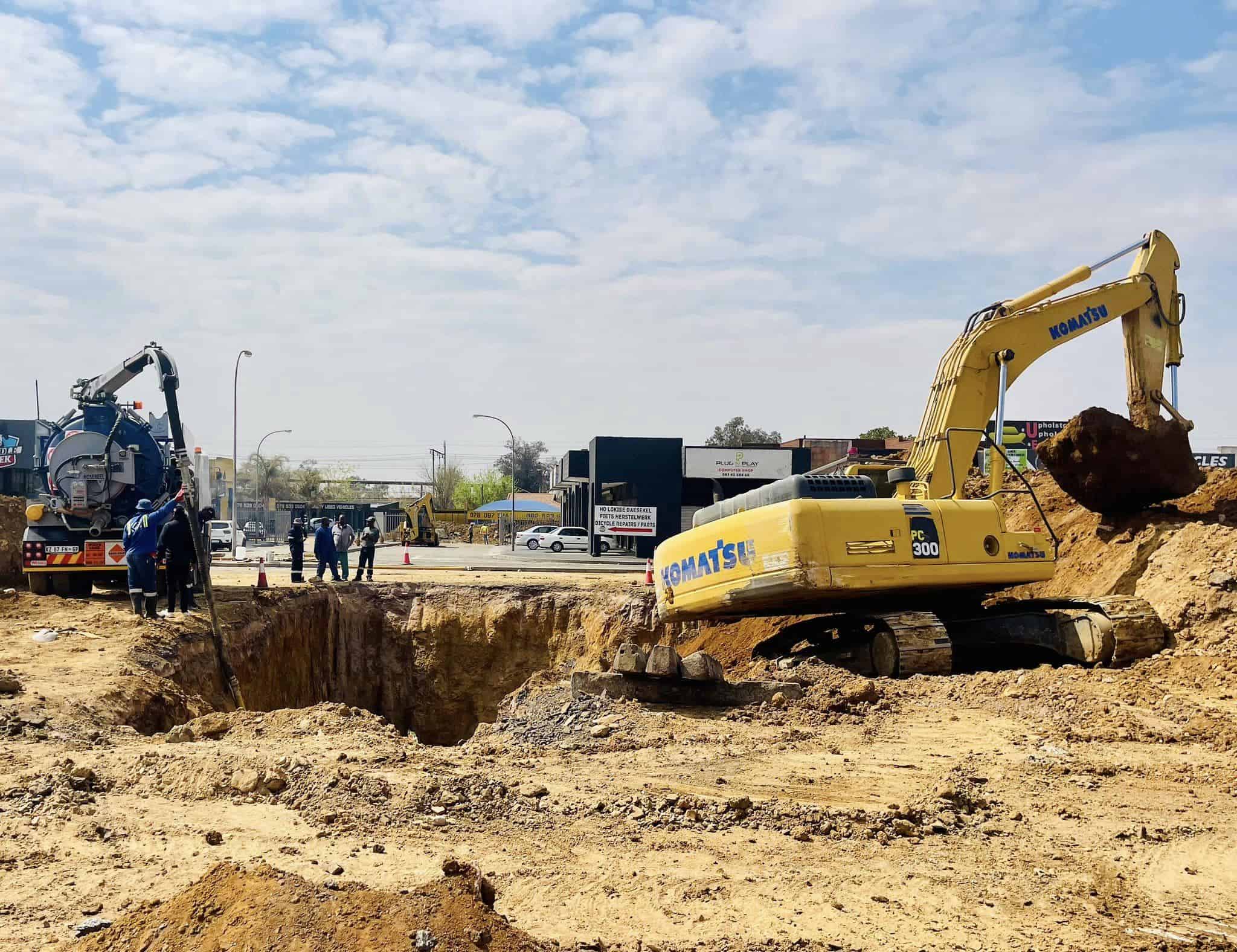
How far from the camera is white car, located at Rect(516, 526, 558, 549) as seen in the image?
45.2 m

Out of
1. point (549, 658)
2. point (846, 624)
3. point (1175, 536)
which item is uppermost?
point (1175, 536)

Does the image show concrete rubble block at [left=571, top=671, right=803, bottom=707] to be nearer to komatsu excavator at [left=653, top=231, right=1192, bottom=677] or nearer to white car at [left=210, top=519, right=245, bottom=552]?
komatsu excavator at [left=653, top=231, right=1192, bottom=677]

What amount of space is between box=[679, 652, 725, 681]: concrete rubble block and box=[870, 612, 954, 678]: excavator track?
2.46 metres

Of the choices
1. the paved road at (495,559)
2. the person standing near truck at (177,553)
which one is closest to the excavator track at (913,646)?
the person standing near truck at (177,553)

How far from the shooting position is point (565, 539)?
45094 millimetres

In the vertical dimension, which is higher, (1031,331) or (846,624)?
(1031,331)

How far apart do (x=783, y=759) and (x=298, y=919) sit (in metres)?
4.63

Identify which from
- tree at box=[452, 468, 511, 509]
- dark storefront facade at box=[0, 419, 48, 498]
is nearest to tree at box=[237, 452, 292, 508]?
tree at box=[452, 468, 511, 509]

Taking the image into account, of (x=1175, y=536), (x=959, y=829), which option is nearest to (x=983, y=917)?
(x=959, y=829)

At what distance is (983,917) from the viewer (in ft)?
15.0

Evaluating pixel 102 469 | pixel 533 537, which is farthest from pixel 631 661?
pixel 533 537

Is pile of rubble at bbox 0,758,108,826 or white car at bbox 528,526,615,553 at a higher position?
white car at bbox 528,526,615,553

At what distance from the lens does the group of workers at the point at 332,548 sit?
20734 millimetres

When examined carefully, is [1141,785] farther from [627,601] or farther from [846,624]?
[627,601]
